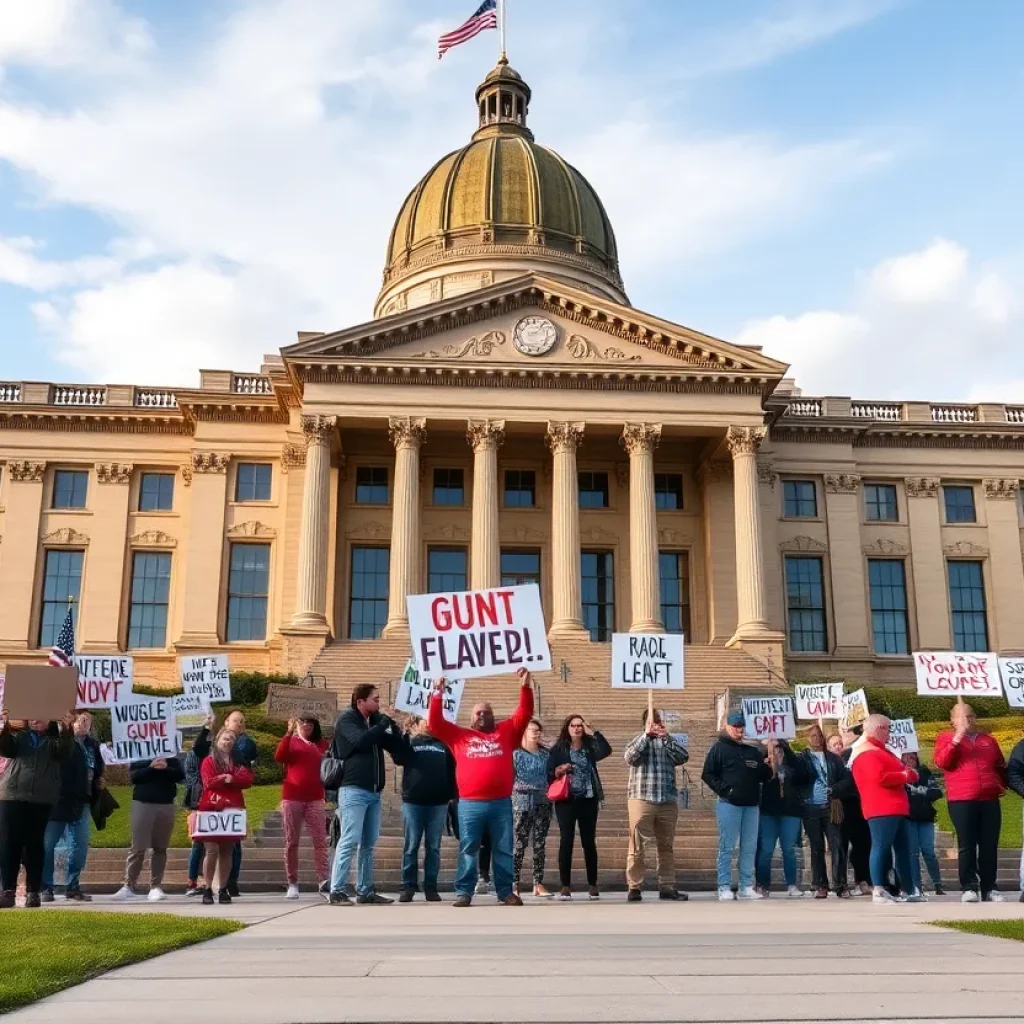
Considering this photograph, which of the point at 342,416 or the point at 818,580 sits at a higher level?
the point at 342,416

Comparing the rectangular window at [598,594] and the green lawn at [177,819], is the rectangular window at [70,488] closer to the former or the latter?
the rectangular window at [598,594]

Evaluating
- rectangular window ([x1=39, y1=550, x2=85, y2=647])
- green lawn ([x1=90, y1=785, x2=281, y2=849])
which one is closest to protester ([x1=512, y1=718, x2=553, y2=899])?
green lawn ([x1=90, y1=785, x2=281, y2=849])

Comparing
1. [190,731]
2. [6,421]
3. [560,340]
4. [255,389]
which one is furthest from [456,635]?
[6,421]

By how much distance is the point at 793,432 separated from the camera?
4809 centimetres

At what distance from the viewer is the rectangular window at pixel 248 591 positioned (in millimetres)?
44500

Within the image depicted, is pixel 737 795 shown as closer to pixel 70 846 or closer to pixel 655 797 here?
pixel 655 797

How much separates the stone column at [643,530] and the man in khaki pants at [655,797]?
24349 millimetres

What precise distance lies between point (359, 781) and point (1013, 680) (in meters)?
10.5

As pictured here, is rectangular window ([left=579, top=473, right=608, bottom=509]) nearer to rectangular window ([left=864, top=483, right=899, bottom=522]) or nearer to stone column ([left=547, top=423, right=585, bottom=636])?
stone column ([left=547, top=423, right=585, bottom=636])

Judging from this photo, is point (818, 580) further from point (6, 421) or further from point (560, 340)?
point (6, 421)

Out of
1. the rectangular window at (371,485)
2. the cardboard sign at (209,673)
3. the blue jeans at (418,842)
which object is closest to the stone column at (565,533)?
the rectangular window at (371,485)

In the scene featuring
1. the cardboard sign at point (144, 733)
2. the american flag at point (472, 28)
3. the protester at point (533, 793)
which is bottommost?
the protester at point (533, 793)

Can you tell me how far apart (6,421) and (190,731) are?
25.5m

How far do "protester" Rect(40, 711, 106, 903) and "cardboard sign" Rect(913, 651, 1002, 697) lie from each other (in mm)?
12744
